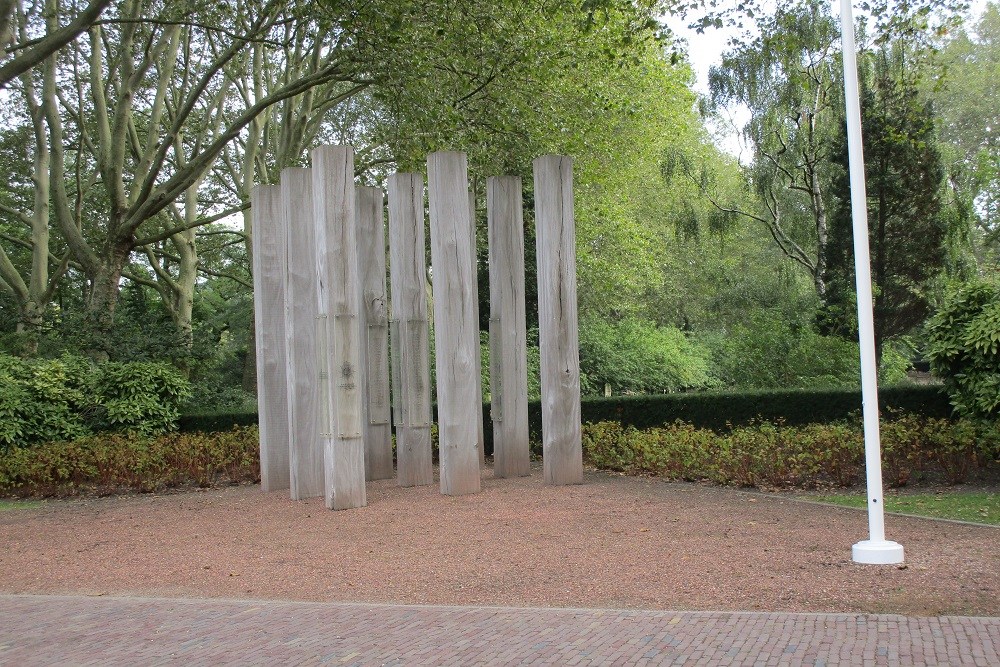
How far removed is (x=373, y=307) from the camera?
13.4 metres

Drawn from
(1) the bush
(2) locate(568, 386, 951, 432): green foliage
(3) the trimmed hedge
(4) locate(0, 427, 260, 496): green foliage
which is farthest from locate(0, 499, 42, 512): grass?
(1) the bush

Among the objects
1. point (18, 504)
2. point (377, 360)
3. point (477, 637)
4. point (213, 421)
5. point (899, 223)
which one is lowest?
point (18, 504)

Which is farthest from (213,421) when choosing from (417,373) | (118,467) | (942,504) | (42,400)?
(942,504)

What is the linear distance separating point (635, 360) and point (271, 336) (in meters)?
13.9

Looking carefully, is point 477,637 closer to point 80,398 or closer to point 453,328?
point 453,328

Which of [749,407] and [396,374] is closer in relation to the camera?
[396,374]

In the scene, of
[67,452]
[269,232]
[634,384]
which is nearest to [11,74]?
[269,232]

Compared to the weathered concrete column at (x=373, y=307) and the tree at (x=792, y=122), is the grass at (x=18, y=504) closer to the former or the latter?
the weathered concrete column at (x=373, y=307)

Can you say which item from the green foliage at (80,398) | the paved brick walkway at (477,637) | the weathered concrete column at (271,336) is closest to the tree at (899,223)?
the weathered concrete column at (271,336)

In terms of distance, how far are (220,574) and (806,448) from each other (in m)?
7.49

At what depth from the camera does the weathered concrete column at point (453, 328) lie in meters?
11.7

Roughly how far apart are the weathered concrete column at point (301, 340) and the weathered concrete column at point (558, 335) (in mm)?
2943

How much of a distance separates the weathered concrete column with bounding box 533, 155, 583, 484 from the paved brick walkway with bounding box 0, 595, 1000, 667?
5.74 m

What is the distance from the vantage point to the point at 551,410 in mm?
12055
